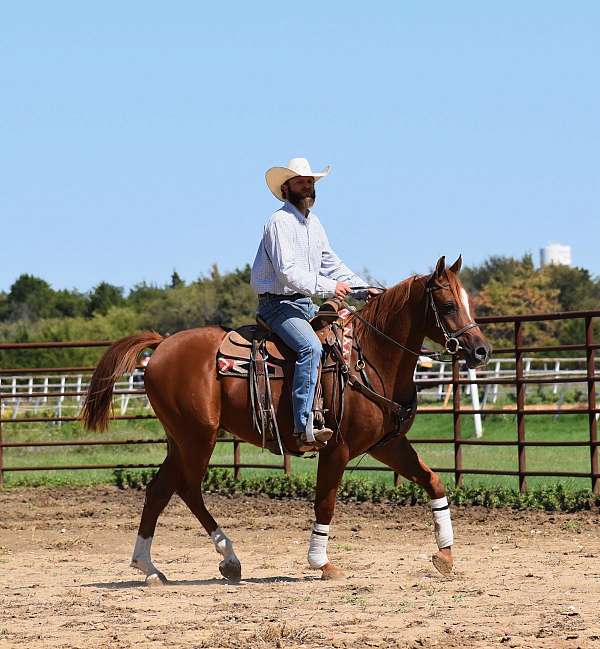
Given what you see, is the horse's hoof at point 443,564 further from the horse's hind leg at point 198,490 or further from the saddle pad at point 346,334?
the saddle pad at point 346,334

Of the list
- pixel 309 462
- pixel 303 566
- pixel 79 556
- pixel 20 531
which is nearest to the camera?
pixel 303 566

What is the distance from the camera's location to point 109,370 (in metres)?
8.41

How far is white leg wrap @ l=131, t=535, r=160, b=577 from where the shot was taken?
788 cm

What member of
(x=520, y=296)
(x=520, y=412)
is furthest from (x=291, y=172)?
(x=520, y=296)

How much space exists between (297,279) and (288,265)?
0.35 feet

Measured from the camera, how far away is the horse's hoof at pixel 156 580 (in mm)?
7766

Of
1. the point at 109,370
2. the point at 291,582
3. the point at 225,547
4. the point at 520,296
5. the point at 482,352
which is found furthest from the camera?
the point at 520,296

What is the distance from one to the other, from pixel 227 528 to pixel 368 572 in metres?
3.08

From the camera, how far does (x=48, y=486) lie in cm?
1363

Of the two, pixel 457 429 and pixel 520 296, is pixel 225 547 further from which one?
pixel 520 296

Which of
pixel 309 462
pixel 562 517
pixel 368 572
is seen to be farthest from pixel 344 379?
pixel 309 462

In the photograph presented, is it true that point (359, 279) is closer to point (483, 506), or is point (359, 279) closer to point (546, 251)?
point (483, 506)

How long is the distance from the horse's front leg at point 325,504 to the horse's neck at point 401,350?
0.54m

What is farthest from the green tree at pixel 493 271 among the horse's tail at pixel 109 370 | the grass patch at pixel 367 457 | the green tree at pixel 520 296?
the horse's tail at pixel 109 370
